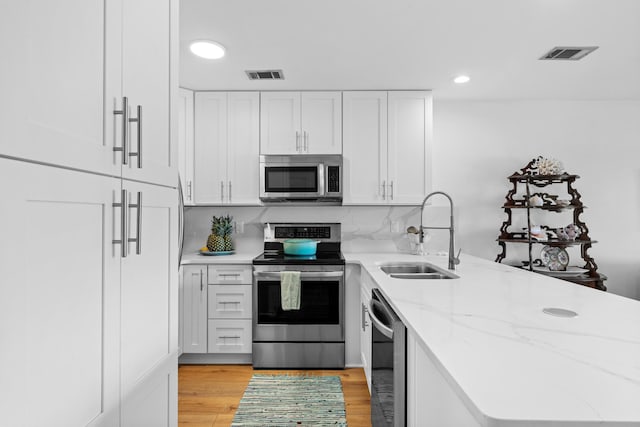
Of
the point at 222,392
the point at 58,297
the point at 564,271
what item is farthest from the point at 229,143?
the point at 564,271

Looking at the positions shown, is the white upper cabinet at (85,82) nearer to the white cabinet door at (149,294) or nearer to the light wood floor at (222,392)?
the white cabinet door at (149,294)

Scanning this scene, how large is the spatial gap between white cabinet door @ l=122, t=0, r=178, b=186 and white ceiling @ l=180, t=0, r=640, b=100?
0.90 meters

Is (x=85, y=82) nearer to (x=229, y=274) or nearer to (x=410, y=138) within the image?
(x=229, y=274)

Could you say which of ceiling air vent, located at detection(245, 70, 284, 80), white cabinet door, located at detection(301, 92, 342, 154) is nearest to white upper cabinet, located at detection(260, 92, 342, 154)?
white cabinet door, located at detection(301, 92, 342, 154)

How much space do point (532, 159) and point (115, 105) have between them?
3.71m

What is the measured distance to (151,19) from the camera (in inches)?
42.3

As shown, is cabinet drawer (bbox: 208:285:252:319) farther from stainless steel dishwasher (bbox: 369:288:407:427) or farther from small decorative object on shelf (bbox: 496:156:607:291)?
small decorative object on shelf (bbox: 496:156:607:291)

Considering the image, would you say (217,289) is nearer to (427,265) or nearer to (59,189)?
(427,265)

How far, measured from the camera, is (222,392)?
8.50 feet

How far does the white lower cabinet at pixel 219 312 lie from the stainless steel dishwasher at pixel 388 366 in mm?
1440

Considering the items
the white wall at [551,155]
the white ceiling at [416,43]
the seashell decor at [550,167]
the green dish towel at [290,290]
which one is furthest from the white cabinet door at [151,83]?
the seashell decor at [550,167]

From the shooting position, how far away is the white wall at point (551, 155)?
352 centimetres

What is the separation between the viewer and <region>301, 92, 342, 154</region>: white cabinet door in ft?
10.6

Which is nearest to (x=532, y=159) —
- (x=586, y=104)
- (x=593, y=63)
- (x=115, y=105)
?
(x=586, y=104)
